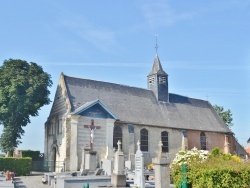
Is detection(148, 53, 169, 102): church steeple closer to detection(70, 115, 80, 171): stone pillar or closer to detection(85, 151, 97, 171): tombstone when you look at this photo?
detection(70, 115, 80, 171): stone pillar

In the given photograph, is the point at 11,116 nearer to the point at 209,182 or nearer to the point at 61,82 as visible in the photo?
the point at 61,82

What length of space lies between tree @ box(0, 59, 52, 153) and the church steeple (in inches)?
463

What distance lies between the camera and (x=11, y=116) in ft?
87.2

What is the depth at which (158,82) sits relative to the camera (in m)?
34.2

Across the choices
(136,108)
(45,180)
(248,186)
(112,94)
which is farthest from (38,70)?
(248,186)

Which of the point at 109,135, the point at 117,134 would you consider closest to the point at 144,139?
the point at 117,134

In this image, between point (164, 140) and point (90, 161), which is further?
point (164, 140)

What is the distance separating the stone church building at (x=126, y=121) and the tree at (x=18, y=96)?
6.95 ft

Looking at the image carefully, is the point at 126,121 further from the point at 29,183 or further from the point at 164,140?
the point at 29,183

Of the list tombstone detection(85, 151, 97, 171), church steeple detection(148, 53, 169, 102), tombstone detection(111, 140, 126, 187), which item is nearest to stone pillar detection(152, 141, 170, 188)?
tombstone detection(111, 140, 126, 187)

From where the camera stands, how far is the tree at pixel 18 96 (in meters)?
26.0

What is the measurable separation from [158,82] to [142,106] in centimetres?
445

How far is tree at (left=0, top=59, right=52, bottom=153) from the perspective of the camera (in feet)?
85.3

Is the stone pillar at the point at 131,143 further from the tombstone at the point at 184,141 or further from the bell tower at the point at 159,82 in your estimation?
the bell tower at the point at 159,82
